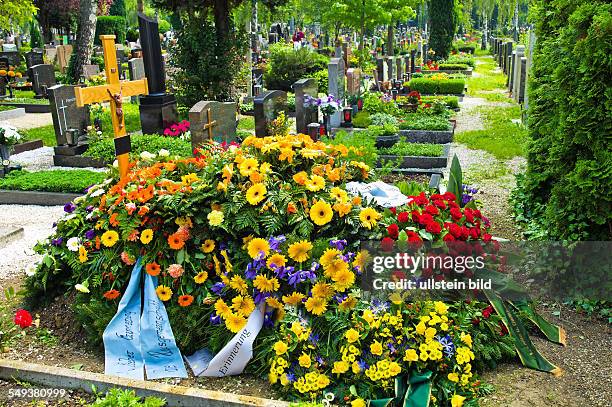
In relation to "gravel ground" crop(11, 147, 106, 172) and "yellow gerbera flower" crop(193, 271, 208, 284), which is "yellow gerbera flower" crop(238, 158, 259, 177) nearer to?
"yellow gerbera flower" crop(193, 271, 208, 284)

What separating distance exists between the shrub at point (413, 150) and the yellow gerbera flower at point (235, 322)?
5.78 meters

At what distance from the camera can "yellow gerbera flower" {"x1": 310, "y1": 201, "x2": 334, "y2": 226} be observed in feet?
14.6

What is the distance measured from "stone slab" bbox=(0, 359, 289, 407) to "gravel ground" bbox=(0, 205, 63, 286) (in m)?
1.85

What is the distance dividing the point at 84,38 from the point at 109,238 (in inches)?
739

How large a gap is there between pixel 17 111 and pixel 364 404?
1571 centimetres

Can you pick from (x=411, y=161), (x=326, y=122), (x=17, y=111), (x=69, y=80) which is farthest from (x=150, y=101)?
(x=69, y=80)

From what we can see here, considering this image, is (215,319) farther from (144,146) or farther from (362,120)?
(362,120)

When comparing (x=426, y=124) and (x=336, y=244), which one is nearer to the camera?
(x=336, y=244)

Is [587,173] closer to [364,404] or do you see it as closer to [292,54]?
[364,404]

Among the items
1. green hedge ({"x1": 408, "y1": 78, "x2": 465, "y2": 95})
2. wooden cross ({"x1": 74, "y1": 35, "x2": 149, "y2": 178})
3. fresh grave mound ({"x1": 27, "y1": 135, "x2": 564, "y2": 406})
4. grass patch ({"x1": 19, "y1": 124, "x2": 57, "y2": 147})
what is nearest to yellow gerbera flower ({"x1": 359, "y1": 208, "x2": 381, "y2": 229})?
fresh grave mound ({"x1": 27, "y1": 135, "x2": 564, "y2": 406})

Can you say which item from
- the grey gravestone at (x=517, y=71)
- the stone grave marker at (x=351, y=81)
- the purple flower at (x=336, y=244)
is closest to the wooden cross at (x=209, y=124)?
the purple flower at (x=336, y=244)

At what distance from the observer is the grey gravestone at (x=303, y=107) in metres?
9.87

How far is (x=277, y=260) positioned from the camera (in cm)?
418

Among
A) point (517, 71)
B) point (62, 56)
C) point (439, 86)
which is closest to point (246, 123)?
point (439, 86)
